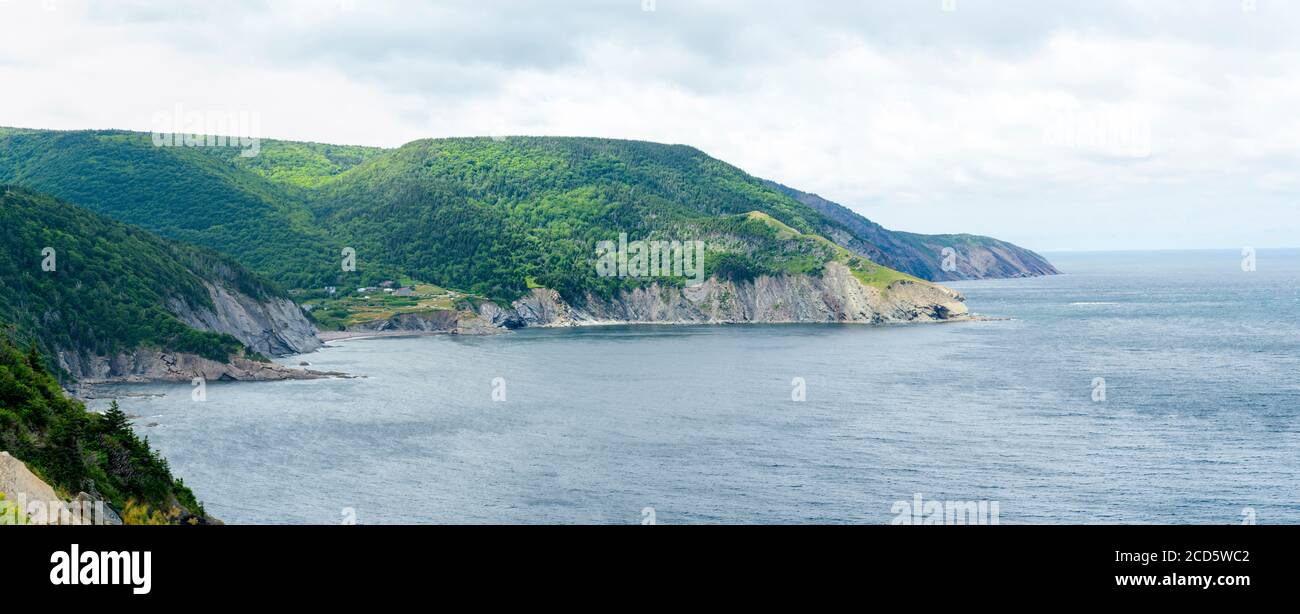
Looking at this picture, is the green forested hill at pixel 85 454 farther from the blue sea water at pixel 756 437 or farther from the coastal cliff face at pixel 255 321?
the coastal cliff face at pixel 255 321

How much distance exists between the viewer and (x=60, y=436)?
52344 mm

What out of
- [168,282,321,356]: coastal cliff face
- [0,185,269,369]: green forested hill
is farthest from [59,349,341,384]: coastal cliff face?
[168,282,321,356]: coastal cliff face

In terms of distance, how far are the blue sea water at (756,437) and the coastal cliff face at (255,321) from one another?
45.7 ft

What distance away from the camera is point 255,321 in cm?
16738

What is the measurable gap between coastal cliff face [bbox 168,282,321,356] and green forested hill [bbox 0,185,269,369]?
8.02 ft

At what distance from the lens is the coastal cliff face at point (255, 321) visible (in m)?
152

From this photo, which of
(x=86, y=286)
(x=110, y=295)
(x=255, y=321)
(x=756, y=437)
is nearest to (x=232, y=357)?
(x=110, y=295)

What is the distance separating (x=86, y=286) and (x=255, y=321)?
31863 mm

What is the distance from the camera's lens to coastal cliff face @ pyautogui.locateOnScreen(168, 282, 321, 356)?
500 ft

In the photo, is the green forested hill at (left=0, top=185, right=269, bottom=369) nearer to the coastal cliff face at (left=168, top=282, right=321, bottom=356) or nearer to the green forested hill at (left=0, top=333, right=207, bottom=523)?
the coastal cliff face at (left=168, top=282, right=321, bottom=356)

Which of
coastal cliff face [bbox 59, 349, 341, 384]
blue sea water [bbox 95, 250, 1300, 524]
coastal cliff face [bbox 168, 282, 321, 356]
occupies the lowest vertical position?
blue sea water [bbox 95, 250, 1300, 524]
